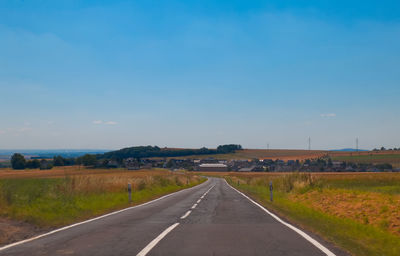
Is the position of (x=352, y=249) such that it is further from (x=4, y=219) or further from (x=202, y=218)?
(x=4, y=219)

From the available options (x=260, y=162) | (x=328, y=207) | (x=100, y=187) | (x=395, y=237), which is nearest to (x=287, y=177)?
(x=328, y=207)

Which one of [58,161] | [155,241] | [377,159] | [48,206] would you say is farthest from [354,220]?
[58,161]

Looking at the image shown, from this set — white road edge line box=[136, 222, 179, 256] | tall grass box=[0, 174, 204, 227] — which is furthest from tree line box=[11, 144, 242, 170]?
white road edge line box=[136, 222, 179, 256]

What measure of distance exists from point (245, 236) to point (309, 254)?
7.65ft

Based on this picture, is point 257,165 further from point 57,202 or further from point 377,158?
point 57,202

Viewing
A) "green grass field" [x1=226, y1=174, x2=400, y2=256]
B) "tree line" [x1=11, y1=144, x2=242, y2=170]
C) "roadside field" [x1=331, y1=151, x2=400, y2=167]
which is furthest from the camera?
"roadside field" [x1=331, y1=151, x2=400, y2=167]

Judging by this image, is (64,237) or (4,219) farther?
(4,219)

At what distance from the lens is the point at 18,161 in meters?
105

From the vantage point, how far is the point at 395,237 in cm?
952

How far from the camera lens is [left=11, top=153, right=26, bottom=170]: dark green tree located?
104500 mm

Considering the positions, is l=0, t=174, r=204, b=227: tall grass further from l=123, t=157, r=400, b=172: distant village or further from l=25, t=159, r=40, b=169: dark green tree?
l=25, t=159, r=40, b=169: dark green tree

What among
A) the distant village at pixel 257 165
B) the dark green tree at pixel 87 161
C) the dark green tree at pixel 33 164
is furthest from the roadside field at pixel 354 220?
the dark green tree at pixel 33 164

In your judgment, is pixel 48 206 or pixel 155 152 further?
pixel 155 152

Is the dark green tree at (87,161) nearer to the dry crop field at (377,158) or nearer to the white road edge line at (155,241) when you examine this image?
the dry crop field at (377,158)
